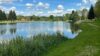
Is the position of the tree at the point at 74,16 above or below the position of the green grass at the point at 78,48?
below

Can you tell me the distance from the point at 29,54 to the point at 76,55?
11.1 feet

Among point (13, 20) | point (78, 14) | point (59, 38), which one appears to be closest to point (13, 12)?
point (13, 20)

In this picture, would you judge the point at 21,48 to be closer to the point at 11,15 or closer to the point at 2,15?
the point at 2,15

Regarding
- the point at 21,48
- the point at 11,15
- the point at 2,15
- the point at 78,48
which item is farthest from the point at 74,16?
the point at 21,48

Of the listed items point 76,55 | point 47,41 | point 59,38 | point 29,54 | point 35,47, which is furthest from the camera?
point 59,38

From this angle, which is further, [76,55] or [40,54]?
[40,54]

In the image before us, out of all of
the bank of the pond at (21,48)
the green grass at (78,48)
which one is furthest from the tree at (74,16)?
the bank of the pond at (21,48)

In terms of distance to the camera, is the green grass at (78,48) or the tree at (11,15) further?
the tree at (11,15)

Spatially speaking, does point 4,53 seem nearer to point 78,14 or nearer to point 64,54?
point 64,54

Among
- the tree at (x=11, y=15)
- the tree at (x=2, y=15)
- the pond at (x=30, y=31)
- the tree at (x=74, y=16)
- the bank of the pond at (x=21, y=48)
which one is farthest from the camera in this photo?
the tree at (x=74, y=16)

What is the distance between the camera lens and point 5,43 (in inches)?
713

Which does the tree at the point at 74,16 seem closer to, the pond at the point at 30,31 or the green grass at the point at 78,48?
the pond at the point at 30,31

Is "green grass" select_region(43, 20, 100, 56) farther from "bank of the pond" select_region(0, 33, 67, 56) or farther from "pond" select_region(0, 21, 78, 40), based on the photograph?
"pond" select_region(0, 21, 78, 40)

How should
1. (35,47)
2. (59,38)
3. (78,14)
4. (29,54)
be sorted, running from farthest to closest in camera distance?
(78,14) → (59,38) → (35,47) → (29,54)
